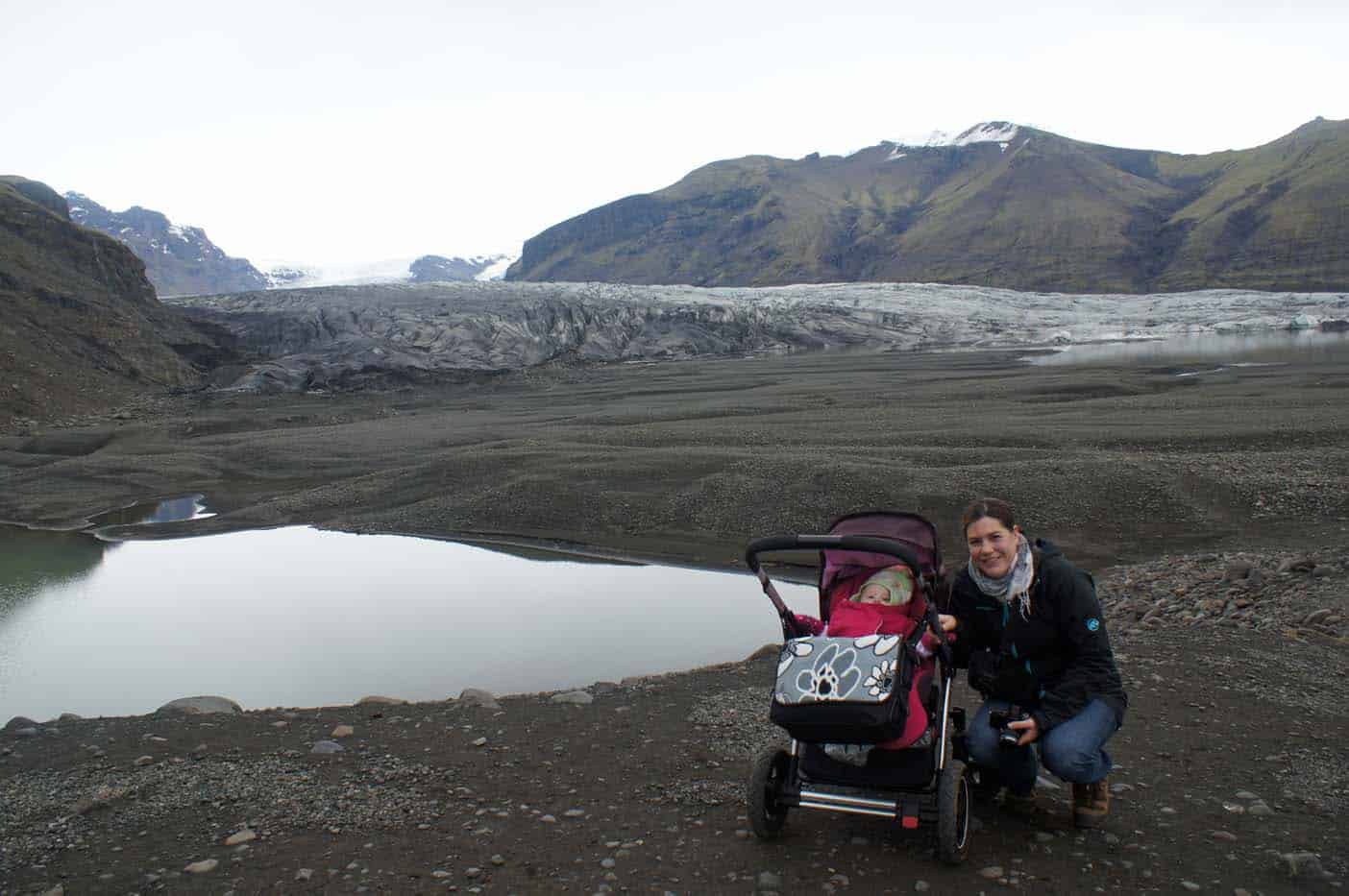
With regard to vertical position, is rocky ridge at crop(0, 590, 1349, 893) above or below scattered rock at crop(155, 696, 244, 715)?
above

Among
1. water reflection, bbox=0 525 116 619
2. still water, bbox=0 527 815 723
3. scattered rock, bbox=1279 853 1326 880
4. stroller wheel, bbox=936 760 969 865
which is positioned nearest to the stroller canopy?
stroller wheel, bbox=936 760 969 865

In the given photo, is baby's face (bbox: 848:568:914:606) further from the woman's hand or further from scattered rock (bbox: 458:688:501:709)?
scattered rock (bbox: 458:688:501:709)

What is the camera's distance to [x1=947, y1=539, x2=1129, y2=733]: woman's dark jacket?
176 inches

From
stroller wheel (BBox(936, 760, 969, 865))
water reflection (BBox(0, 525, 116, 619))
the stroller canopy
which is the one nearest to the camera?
stroller wheel (BBox(936, 760, 969, 865))

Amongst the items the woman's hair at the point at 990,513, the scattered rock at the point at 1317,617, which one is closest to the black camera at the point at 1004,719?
the woman's hair at the point at 990,513

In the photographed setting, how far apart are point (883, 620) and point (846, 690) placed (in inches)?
22.1

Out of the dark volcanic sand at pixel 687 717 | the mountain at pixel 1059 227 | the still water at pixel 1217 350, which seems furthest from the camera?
the mountain at pixel 1059 227

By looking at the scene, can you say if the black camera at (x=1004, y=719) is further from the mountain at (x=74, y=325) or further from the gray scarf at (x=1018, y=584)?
the mountain at (x=74, y=325)

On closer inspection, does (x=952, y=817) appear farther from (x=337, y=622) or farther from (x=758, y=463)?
(x=758, y=463)

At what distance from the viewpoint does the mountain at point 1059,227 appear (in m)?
118

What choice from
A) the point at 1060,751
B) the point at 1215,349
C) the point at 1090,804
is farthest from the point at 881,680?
the point at 1215,349

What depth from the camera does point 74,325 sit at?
4303 centimetres

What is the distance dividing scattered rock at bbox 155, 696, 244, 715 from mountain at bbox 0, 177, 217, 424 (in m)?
30.4

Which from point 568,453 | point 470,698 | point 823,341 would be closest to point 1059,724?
point 470,698
